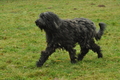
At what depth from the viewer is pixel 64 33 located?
372 inches

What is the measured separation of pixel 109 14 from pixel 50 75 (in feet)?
50.4

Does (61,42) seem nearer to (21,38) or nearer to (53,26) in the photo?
(53,26)

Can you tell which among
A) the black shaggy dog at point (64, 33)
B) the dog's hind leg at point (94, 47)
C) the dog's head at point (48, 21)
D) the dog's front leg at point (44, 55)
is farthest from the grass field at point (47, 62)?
the dog's head at point (48, 21)

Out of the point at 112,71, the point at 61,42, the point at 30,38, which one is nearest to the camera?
the point at 112,71

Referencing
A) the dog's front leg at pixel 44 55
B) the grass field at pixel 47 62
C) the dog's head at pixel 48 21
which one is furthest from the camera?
the dog's front leg at pixel 44 55

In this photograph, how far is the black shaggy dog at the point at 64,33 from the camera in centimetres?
909

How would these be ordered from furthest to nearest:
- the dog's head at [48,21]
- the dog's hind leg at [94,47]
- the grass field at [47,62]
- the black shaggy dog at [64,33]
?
the dog's hind leg at [94,47]
the black shaggy dog at [64,33]
the dog's head at [48,21]
the grass field at [47,62]

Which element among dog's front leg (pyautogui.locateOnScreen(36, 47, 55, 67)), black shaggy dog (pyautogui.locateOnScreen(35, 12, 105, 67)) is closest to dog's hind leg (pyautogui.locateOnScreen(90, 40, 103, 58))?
black shaggy dog (pyautogui.locateOnScreen(35, 12, 105, 67))

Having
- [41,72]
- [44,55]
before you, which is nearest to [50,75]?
[41,72]

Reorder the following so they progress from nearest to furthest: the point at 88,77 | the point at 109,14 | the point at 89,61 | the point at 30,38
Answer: the point at 88,77 < the point at 89,61 < the point at 30,38 < the point at 109,14

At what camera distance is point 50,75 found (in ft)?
28.0

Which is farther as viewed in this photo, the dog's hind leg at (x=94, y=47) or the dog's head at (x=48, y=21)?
the dog's hind leg at (x=94, y=47)

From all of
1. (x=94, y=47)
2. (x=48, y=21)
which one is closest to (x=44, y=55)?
(x=48, y=21)

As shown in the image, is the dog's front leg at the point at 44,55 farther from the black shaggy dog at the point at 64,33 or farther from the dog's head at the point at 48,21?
the dog's head at the point at 48,21
